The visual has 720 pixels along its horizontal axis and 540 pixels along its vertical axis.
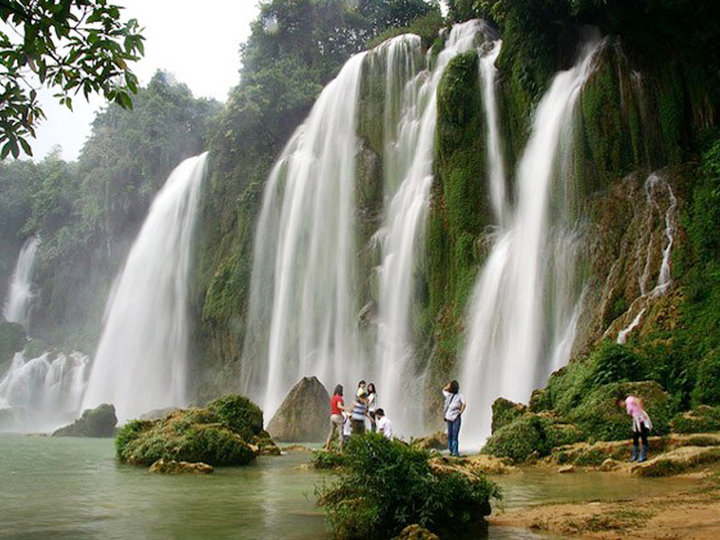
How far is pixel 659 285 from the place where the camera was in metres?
17.3

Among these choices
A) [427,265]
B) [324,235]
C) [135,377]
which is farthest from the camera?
[135,377]

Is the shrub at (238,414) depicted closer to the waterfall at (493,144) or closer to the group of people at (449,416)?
the group of people at (449,416)

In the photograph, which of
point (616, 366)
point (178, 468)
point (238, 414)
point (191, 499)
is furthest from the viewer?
point (238, 414)

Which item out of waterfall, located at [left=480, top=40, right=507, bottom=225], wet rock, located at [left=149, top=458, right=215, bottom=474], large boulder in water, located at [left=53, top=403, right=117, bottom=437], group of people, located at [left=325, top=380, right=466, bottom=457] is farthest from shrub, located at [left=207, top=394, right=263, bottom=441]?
large boulder in water, located at [left=53, top=403, right=117, bottom=437]

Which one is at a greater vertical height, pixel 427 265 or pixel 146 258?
pixel 146 258

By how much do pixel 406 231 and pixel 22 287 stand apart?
4266cm

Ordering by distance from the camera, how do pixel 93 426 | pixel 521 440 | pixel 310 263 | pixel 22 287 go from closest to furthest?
pixel 521 440 < pixel 93 426 < pixel 310 263 < pixel 22 287

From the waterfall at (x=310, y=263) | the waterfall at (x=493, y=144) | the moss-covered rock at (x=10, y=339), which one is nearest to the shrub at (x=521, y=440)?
the waterfall at (x=493, y=144)

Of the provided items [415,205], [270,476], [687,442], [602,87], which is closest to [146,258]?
[415,205]

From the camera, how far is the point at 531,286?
804 inches

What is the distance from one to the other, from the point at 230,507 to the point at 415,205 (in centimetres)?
2003

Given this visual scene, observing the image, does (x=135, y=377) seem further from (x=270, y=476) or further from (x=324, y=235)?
(x=270, y=476)

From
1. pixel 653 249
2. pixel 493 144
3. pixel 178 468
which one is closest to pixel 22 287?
pixel 493 144

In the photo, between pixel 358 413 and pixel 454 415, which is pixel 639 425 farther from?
pixel 358 413
